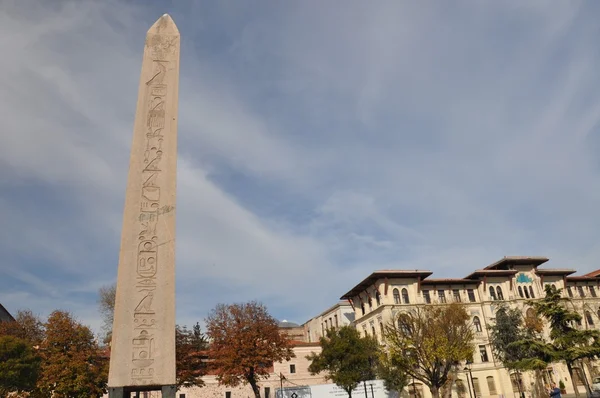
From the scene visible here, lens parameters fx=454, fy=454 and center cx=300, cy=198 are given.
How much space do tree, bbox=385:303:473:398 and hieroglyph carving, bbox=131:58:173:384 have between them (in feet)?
73.5

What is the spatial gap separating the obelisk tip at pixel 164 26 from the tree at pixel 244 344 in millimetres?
26656

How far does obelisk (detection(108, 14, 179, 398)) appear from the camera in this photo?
701 centimetres

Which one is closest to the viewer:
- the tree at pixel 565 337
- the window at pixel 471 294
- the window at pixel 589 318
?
the tree at pixel 565 337

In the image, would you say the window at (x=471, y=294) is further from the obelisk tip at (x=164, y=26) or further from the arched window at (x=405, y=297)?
the obelisk tip at (x=164, y=26)

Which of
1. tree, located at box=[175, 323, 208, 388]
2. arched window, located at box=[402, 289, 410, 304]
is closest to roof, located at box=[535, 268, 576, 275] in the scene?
arched window, located at box=[402, 289, 410, 304]

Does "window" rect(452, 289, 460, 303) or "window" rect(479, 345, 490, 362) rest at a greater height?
Answer: "window" rect(452, 289, 460, 303)

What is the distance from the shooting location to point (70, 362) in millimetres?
28109

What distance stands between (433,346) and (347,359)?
6518 millimetres

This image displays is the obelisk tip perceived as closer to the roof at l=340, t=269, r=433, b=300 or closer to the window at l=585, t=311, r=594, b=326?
the roof at l=340, t=269, r=433, b=300

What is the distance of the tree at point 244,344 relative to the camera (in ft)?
106

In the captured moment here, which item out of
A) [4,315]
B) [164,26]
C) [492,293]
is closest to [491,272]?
[492,293]

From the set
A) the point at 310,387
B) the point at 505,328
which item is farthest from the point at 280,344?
the point at 505,328

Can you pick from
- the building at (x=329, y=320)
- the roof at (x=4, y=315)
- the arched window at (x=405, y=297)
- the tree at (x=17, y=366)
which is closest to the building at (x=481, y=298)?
the arched window at (x=405, y=297)

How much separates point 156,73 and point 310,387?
26847mm
